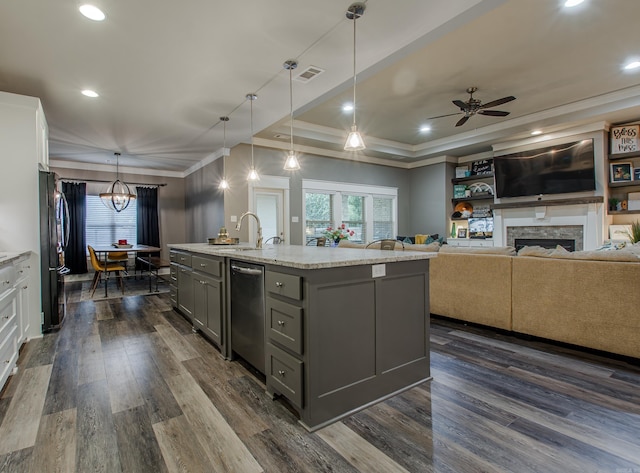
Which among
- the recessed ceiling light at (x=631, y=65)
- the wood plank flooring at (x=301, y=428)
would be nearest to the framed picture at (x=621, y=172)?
the recessed ceiling light at (x=631, y=65)

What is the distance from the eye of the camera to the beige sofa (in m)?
2.57

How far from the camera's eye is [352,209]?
7875 millimetres

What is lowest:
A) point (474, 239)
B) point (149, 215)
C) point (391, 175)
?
point (474, 239)

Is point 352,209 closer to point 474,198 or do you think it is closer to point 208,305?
point 474,198

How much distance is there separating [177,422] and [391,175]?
Result: 24.5 ft

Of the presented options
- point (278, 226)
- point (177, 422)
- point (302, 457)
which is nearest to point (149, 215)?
point (278, 226)

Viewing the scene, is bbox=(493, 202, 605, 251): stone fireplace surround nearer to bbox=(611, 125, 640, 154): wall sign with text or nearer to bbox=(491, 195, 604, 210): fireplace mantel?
bbox=(491, 195, 604, 210): fireplace mantel

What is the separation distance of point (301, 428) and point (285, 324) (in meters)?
0.56

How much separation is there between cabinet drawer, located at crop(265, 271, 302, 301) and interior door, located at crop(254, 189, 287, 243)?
4.63 meters

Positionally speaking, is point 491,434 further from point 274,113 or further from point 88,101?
point 88,101

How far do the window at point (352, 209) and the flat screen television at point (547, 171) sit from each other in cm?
253

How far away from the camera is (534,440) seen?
1.67 m

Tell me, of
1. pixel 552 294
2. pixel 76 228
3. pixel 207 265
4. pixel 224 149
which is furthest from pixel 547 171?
pixel 76 228

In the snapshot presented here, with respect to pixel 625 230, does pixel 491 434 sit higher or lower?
lower
